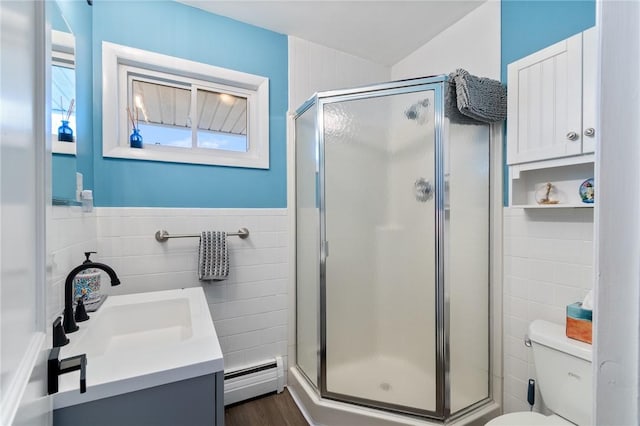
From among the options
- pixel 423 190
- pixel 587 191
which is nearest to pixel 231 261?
pixel 423 190

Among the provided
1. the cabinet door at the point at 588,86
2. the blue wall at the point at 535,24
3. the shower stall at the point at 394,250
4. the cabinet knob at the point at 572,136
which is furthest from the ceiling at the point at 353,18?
the cabinet knob at the point at 572,136

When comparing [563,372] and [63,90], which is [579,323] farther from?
[63,90]

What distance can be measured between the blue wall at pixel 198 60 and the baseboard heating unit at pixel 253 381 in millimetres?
1091

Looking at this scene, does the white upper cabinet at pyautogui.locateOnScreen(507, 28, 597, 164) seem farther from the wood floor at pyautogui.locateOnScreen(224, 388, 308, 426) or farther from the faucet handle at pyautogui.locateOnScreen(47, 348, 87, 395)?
the wood floor at pyautogui.locateOnScreen(224, 388, 308, 426)

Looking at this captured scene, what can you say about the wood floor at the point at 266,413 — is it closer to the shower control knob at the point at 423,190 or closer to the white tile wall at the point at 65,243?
the white tile wall at the point at 65,243

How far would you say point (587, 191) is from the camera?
48.1 inches

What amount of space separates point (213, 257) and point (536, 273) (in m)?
1.79

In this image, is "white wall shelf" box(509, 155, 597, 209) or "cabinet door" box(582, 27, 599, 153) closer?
"cabinet door" box(582, 27, 599, 153)

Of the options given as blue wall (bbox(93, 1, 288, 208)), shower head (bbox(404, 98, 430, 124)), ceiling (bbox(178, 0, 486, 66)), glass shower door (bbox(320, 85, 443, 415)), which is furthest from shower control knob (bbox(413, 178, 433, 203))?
ceiling (bbox(178, 0, 486, 66))

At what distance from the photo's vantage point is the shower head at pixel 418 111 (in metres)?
1.60

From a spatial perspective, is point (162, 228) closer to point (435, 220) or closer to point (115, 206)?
point (115, 206)

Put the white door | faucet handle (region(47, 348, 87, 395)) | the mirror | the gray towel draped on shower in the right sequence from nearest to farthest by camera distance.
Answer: the white door
faucet handle (region(47, 348, 87, 395))
the mirror
the gray towel draped on shower

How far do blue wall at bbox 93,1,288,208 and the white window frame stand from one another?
0.04 metres

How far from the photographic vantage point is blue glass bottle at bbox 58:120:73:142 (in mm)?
1035
